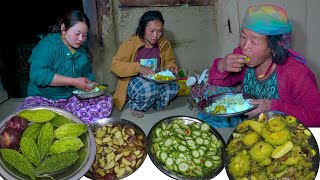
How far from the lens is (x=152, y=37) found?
13.5 ft

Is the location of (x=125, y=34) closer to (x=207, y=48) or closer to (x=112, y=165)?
(x=207, y=48)

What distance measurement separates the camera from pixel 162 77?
13.4 ft

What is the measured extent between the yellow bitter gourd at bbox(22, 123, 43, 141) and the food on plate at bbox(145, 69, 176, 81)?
2.20 metres

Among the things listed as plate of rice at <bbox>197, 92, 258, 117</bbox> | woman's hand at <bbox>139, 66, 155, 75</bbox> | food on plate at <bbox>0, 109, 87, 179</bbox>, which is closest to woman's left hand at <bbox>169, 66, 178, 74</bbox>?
woman's hand at <bbox>139, 66, 155, 75</bbox>

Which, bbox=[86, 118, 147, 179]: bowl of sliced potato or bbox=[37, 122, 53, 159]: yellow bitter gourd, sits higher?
bbox=[37, 122, 53, 159]: yellow bitter gourd

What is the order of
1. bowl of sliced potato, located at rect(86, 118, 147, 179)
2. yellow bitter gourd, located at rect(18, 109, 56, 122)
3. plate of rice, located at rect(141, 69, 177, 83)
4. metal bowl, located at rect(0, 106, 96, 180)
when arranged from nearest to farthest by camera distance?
1. metal bowl, located at rect(0, 106, 96, 180)
2. yellow bitter gourd, located at rect(18, 109, 56, 122)
3. bowl of sliced potato, located at rect(86, 118, 147, 179)
4. plate of rice, located at rect(141, 69, 177, 83)

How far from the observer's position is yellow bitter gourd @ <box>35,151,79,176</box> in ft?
5.88

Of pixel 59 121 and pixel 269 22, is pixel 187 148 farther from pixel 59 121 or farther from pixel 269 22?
pixel 269 22

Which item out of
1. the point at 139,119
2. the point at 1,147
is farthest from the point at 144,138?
the point at 139,119

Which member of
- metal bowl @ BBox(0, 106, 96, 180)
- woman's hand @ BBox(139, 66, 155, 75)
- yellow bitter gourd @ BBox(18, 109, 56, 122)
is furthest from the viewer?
woman's hand @ BBox(139, 66, 155, 75)

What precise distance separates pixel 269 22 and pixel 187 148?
1296 mm

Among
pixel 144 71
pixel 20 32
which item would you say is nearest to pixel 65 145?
pixel 144 71

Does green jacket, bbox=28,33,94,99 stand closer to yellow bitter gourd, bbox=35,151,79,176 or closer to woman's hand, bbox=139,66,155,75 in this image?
woman's hand, bbox=139,66,155,75

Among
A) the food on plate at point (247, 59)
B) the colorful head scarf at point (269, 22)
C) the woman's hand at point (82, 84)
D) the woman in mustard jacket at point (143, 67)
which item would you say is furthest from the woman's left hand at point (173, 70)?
the colorful head scarf at point (269, 22)
